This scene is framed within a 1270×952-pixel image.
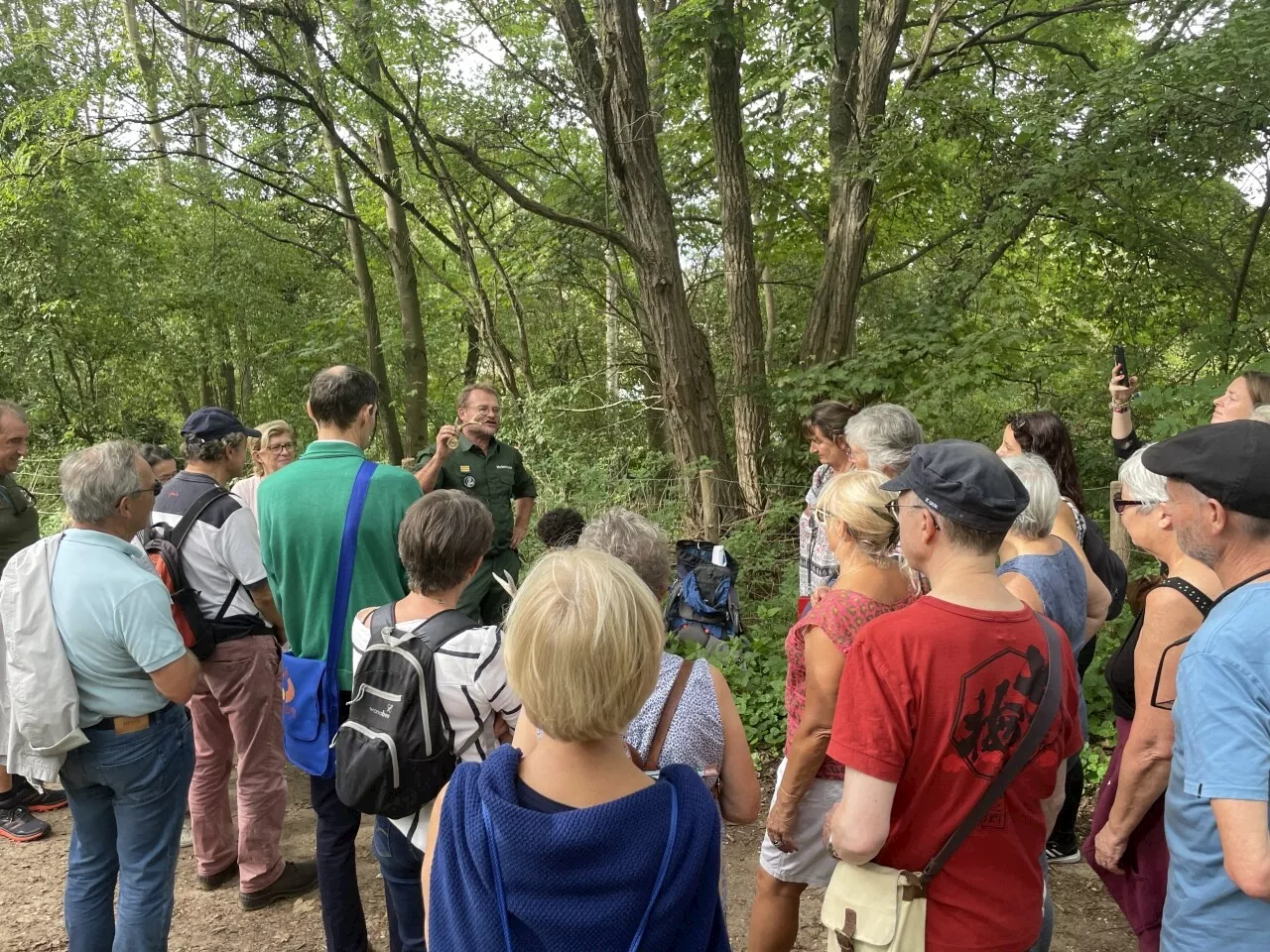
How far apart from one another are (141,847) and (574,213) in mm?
8634

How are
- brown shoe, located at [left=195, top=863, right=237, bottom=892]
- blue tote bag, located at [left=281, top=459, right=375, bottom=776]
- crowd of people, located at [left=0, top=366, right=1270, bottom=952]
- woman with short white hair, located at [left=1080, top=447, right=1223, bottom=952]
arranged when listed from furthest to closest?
1. brown shoe, located at [left=195, top=863, right=237, bottom=892]
2. blue tote bag, located at [left=281, top=459, right=375, bottom=776]
3. woman with short white hair, located at [left=1080, top=447, right=1223, bottom=952]
4. crowd of people, located at [left=0, top=366, right=1270, bottom=952]

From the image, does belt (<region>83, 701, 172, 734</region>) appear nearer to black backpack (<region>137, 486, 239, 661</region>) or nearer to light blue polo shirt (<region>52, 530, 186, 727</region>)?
light blue polo shirt (<region>52, 530, 186, 727</region>)

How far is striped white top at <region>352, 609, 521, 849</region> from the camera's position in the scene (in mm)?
2053

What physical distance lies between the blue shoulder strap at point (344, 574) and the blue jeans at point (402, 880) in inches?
24.1

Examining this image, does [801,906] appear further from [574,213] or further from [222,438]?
[574,213]

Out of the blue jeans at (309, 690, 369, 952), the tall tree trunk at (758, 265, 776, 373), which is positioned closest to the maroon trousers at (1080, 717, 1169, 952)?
the blue jeans at (309, 690, 369, 952)

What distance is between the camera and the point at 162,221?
1459 cm

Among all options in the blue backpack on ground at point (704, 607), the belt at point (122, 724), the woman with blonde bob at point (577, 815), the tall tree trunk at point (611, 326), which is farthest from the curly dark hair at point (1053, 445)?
the tall tree trunk at point (611, 326)

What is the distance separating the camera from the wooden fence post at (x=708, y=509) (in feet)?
23.4

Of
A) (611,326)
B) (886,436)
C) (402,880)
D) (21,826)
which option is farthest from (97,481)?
(611,326)

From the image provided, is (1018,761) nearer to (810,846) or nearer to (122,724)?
(810,846)

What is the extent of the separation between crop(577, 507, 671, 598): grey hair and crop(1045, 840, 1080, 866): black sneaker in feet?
8.44

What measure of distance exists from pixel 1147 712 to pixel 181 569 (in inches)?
127

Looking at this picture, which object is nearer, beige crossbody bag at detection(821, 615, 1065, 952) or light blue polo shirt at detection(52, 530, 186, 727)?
beige crossbody bag at detection(821, 615, 1065, 952)
